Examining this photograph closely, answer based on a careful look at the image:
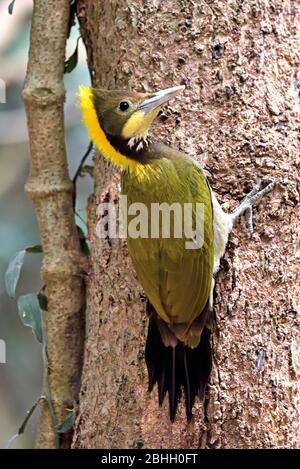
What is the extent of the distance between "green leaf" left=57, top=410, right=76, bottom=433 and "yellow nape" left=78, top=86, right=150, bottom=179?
2.83 ft

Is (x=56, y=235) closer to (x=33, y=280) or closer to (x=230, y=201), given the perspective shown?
(x=230, y=201)

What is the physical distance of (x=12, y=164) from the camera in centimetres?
463

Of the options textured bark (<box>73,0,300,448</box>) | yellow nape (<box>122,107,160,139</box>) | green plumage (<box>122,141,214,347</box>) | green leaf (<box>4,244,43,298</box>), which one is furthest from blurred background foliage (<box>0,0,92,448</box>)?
green plumage (<box>122,141,214,347</box>)

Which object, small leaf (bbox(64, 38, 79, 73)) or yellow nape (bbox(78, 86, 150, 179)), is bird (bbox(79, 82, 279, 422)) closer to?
yellow nape (bbox(78, 86, 150, 179))

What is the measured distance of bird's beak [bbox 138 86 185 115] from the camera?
239 centimetres

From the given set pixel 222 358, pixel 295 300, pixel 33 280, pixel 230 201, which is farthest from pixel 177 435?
pixel 33 280

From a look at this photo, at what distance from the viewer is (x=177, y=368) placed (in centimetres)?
241

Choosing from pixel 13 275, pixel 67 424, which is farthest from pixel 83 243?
pixel 67 424

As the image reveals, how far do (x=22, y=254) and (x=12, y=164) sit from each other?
174 centimetres

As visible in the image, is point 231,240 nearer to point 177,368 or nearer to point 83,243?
point 177,368

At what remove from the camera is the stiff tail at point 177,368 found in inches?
91.7

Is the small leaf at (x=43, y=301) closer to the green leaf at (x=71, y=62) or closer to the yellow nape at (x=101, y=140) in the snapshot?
the yellow nape at (x=101, y=140)

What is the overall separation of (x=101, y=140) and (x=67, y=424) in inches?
38.5

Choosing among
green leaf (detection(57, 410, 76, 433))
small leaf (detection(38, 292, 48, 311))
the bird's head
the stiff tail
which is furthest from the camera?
small leaf (detection(38, 292, 48, 311))
